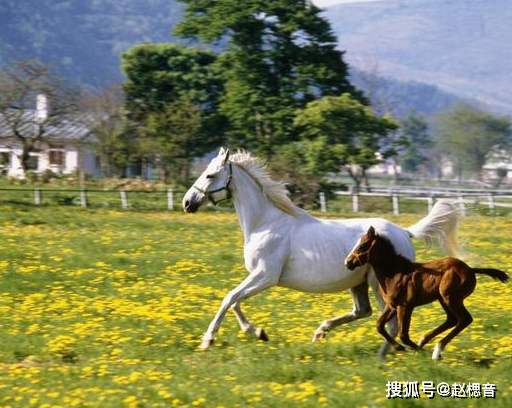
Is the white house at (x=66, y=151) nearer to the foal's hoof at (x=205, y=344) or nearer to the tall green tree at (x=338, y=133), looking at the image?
the tall green tree at (x=338, y=133)

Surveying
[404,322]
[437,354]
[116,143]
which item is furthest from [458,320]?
[116,143]

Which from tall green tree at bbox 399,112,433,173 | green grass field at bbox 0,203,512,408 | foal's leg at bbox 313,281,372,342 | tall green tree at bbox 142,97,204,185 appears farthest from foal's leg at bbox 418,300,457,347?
tall green tree at bbox 399,112,433,173

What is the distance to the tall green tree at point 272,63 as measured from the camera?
50.9 metres

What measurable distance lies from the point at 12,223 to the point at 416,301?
19.2 m

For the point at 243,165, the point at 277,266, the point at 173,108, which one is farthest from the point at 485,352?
the point at 173,108

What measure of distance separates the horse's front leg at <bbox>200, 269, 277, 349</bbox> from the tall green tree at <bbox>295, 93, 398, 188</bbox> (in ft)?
120

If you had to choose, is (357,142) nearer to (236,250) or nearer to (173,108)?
(173,108)

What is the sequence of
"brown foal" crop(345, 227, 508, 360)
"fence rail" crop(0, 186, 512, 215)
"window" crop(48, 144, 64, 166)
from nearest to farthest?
"brown foal" crop(345, 227, 508, 360) → "fence rail" crop(0, 186, 512, 215) → "window" crop(48, 144, 64, 166)

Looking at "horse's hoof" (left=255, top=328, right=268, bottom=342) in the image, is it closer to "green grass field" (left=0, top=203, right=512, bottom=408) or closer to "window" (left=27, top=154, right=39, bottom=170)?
"green grass field" (left=0, top=203, right=512, bottom=408)

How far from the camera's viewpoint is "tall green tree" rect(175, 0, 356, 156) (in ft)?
167

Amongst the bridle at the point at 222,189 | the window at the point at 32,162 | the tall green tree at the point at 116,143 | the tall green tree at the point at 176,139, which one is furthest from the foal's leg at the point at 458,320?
the window at the point at 32,162

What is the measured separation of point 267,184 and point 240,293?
146cm

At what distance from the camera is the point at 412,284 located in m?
9.23

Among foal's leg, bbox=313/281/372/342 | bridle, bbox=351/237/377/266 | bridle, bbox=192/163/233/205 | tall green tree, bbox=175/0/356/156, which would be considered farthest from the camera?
tall green tree, bbox=175/0/356/156
